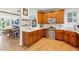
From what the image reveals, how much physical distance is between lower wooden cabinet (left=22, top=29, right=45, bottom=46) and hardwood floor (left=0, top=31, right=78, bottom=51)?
76 millimetres

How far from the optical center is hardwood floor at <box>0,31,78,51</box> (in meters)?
2.47

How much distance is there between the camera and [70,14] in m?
2.47

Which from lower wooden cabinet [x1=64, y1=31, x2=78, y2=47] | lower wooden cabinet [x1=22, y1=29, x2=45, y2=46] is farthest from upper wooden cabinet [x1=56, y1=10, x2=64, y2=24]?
lower wooden cabinet [x1=22, y1=29, x2=45, y2=46]

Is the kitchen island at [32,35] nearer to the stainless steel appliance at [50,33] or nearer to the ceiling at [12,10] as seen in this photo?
the stainless steel appliance at [50,33]

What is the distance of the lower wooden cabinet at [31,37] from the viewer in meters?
2.49

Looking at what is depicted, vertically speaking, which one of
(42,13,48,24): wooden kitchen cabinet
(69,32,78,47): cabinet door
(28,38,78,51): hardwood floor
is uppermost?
(42,13,48,24): wooden kitchen cabinet

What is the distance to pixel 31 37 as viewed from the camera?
2514mm

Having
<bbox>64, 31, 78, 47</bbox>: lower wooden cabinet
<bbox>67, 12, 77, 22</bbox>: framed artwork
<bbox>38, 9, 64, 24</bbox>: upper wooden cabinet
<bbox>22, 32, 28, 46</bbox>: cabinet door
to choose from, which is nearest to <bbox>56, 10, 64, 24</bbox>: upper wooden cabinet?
<bbox>38, 9, 64, 24</bbox>: upper wooden cabinet

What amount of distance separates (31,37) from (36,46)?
187mm

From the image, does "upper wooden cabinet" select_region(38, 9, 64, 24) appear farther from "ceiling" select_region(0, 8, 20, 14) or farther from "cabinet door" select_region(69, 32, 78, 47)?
"ceiling" select_region(0, 8, 20, 14)

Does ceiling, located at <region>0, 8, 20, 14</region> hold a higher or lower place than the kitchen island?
higher

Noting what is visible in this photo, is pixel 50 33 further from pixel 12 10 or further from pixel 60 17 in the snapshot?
pixel 12 10

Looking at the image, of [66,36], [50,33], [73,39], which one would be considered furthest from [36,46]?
[73,39]

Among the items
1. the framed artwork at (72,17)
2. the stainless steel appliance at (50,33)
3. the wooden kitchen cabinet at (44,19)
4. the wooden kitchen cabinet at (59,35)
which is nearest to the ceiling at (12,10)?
the wooden kitchen cabinet at (44,19)
